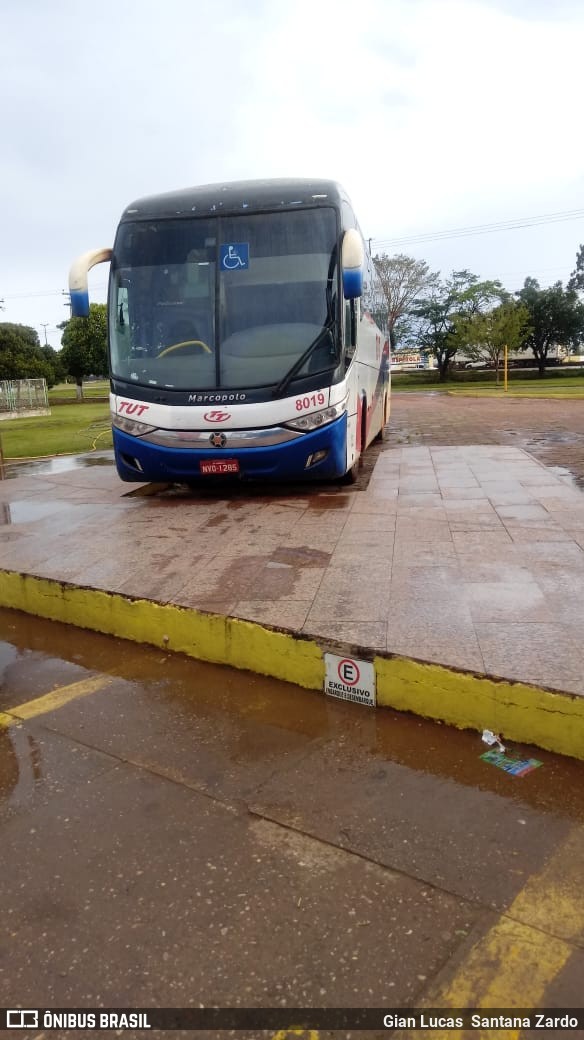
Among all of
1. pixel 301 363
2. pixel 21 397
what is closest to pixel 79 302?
pixel 301 363

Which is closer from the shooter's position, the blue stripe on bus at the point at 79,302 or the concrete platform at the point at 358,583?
the concrete platform at the point at 358,583

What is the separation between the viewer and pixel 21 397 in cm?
3522

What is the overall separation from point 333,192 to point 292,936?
7.37 metres

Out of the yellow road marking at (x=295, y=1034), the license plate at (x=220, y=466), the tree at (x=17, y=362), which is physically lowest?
the yellow road marking at (x=295, y=1034)

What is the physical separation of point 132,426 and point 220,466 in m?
1.07

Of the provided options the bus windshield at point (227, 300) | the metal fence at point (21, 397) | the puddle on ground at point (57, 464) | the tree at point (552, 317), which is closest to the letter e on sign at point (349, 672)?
the bus windshield at point (227, 300)

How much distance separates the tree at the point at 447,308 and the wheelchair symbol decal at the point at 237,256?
2293 inches

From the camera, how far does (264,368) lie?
7.48 meters

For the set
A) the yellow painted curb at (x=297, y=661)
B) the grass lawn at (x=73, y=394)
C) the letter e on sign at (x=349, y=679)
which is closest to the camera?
the yellow painted curb at (x=297, y=661)

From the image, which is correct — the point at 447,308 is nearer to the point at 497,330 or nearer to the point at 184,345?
the point at 497,330

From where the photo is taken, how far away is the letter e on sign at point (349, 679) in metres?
3.68

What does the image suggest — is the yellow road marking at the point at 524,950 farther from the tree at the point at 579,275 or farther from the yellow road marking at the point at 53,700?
the tree at the point at 579,275

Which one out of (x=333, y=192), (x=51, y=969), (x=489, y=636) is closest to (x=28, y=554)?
(x=489, y=636)

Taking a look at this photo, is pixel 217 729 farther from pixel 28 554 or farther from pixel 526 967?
pixel 28 554
